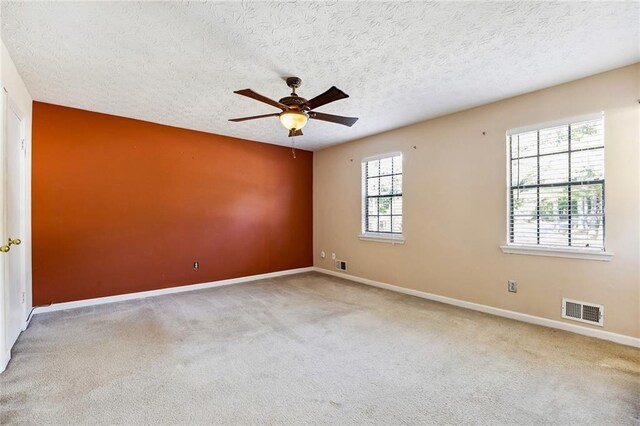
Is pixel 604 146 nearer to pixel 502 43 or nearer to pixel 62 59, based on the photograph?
pixel 502 43

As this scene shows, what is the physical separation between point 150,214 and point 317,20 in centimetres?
373

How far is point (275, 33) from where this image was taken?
229 centimetres

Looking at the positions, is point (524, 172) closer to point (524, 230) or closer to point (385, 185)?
point (524, 230)

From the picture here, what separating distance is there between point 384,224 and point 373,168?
3.31 feet

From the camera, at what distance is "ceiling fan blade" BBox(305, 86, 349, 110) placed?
2.34 meters

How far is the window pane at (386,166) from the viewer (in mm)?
5031

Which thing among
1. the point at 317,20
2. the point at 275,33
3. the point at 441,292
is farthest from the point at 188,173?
the point at 441,292

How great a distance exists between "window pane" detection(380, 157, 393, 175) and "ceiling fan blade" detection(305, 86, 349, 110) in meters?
2.64

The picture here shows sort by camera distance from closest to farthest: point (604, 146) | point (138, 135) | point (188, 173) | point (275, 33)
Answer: point (275, 33)
point (604, 146)
point (138, 135)
point (188, 173)

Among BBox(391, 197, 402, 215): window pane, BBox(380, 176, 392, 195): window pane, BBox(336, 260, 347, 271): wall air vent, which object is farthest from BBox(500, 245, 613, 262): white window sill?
BBox(336, 260, 347, 271): wall air vent

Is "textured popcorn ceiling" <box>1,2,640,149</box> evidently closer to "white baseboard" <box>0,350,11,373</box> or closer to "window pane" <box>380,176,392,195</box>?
"window pane" <box>380,176,392,195</box>

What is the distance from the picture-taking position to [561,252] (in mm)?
3170

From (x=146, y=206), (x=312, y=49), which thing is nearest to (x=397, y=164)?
(x=312, y=49)

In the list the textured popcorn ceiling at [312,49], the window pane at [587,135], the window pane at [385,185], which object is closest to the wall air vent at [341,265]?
the window pane at [385,185]
